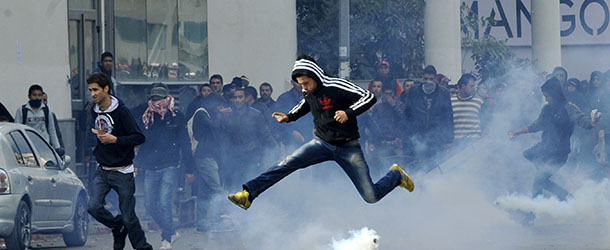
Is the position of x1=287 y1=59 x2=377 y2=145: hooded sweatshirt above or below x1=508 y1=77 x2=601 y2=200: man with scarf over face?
above

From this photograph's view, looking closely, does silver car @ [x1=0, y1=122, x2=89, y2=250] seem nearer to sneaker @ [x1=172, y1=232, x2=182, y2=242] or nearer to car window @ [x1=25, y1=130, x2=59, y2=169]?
car window @ [x1=25, y1=130, x2=59, y2=169]

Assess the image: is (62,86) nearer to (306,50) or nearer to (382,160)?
(382,160)

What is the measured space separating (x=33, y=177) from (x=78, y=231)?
4.47 feet

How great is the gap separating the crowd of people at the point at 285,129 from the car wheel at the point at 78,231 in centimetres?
77

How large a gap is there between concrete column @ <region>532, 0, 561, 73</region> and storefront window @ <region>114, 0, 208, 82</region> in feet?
30.5

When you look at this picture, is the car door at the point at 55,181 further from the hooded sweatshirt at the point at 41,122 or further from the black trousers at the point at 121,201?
the black trousers at the point at 121,201

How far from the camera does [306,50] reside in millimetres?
27625

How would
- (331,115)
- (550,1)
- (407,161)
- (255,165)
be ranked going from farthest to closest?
(550,1)
(407,161)
(255,165)
(331,115)

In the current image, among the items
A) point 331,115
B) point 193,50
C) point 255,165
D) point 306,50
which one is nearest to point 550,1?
point 306,50

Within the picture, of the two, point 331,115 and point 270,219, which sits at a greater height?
point 331,115

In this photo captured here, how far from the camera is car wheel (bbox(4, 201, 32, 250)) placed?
11594 mm

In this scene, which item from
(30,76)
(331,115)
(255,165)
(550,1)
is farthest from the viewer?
(550,1)

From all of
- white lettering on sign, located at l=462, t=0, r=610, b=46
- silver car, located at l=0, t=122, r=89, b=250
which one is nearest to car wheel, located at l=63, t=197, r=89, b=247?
silver car, located at l=0, t=122, r=89, b=250

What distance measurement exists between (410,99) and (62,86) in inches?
198
